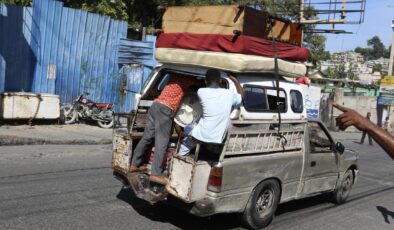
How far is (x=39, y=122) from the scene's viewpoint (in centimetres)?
1385

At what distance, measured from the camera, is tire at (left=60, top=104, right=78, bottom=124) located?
1450cm

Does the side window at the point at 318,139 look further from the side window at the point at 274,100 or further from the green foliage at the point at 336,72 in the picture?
the green foliage at the point at 336,72

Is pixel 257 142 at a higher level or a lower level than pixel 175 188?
higher

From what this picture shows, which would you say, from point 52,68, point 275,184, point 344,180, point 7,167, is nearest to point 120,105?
point 52,68

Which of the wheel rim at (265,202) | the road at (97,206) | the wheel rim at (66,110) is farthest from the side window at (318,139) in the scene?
the wheel rim at (66,110)

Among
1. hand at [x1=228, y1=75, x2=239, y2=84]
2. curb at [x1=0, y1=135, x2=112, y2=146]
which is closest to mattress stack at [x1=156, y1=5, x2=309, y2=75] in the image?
hand at [x1=228, y1=75, x2=239, y2=84]

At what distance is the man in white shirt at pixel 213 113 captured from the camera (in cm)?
562

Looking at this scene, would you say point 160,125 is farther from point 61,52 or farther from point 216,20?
point 61,52

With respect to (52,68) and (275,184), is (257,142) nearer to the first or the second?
(275,184)

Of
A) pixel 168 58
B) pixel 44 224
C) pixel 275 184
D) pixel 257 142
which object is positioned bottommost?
pixel 44 224

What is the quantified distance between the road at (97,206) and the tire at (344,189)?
0.14 meters

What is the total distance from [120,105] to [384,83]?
2571 cm

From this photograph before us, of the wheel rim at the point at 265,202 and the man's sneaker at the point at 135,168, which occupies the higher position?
the man's sneaker at the point at 135,168

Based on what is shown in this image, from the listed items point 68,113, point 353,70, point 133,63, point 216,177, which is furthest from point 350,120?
point 353,70
